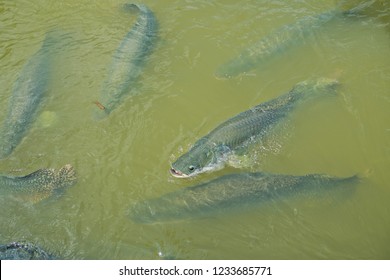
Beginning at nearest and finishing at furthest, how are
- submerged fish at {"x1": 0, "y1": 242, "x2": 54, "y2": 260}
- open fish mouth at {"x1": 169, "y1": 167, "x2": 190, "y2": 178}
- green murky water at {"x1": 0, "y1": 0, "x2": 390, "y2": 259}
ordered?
1. submerged fish at {"x1": 0, "y1": 242, "x2": 54, "y2": 260}
2. green murky water at {"x1": 0, "y1": 0, "x2": 390, "y2": 259}
3. open fish mouth at {"x1": 169, "y1": 167, "x2": 190, "y2": 178}

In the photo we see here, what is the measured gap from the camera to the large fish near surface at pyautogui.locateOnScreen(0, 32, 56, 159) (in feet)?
20.3

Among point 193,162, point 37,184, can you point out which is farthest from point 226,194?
point 37,184

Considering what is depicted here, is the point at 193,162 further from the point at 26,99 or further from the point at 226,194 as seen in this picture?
the point at 26,99

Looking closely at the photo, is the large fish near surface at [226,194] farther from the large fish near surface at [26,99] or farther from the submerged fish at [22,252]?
the large fish near surface at [26,99]

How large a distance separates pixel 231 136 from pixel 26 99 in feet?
10.9

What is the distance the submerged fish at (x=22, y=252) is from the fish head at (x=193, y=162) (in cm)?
183

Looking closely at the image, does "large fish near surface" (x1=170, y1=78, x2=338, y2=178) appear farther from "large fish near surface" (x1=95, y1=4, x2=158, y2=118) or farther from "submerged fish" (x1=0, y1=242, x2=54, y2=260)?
"submerged fish" (x1=0, y1=242, x2=54, y2=260)

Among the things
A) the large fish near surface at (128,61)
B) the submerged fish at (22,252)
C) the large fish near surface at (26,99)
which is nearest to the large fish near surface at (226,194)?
the submerged fish at (22,252)

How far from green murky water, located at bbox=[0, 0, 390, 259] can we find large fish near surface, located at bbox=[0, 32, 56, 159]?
0.45 ft

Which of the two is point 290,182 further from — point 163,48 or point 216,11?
point 216,11

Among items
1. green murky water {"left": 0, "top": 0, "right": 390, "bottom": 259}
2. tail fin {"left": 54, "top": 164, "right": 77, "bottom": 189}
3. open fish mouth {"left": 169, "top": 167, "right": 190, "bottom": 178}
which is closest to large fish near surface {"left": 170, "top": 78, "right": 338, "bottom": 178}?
open fish mouth {"left": 169, "top": 167, "right": 190, "bottom": 178}

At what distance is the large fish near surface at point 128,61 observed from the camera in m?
6.67

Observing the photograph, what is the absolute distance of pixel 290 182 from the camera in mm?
5242
